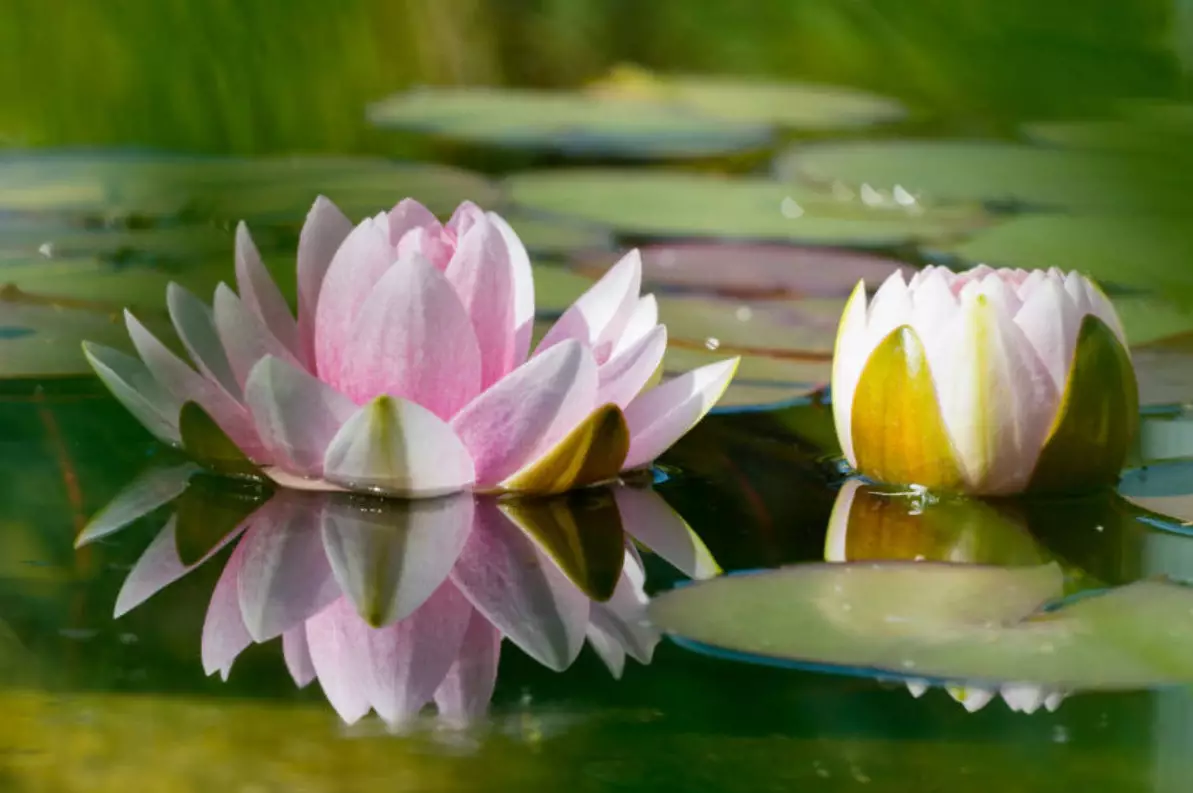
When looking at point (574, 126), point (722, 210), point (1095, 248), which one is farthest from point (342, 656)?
point (574, 126)

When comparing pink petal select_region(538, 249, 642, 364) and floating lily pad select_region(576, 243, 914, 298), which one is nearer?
pink petal select_region(538, 249, 642, 364)

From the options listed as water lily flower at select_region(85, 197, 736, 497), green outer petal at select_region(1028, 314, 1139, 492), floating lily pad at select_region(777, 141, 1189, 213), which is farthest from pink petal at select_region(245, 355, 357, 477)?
floating lily pad at select_region(777, 141, 1189, 213)

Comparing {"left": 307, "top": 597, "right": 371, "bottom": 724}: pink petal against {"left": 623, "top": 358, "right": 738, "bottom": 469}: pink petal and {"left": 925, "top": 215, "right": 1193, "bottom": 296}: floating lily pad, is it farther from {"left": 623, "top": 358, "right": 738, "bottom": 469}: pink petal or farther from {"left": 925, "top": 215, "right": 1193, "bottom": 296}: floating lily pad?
{"left": 925, "top": 215, "right": 1193, "bottom": 296}: floating lily pad

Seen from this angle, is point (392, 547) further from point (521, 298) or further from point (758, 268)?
point (758, 268)

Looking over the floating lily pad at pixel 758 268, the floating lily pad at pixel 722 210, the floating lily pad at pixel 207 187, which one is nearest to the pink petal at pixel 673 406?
the floating lily pad at pixel 758 268

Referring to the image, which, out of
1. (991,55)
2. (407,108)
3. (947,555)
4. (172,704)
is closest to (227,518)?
(172,704)
